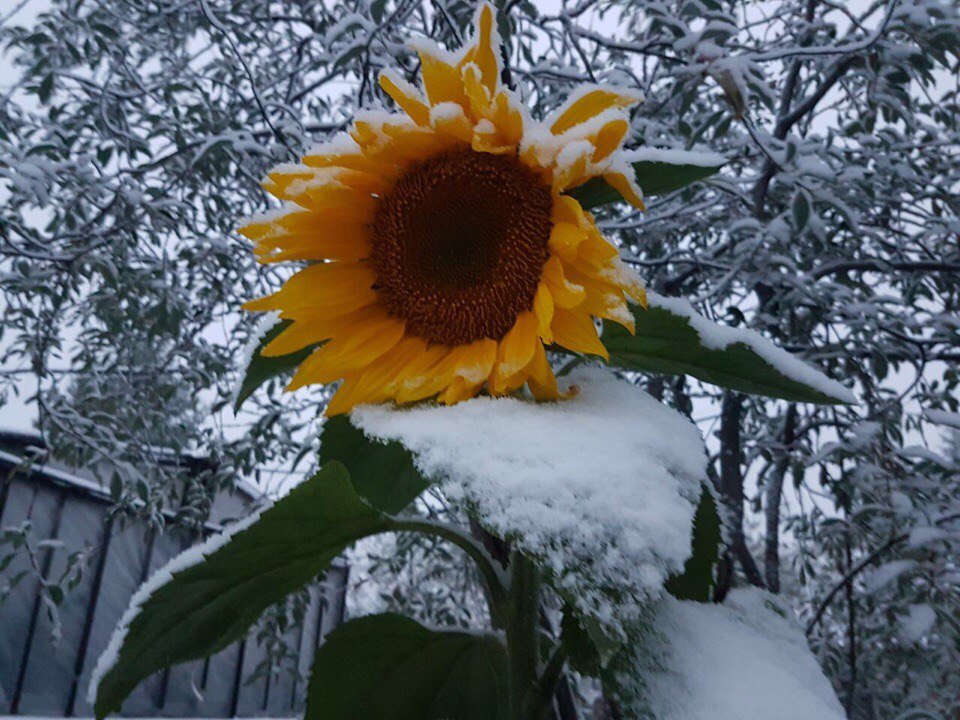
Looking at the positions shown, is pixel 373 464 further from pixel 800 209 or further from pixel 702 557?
pixel 800 209

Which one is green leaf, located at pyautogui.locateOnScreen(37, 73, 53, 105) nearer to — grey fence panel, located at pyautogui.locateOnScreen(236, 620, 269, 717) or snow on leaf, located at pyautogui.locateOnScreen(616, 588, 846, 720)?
snow on leaf, located at pyautogui.locateOnScreen(616, 588, 846, 720)

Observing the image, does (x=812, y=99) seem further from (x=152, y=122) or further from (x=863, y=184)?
(x=152, y=122)

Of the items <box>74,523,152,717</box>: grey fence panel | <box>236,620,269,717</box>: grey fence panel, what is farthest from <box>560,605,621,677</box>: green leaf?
<box>236,620,269,717</box>: grey fence panel

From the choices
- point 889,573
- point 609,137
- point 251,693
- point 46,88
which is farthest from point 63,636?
point 609,137

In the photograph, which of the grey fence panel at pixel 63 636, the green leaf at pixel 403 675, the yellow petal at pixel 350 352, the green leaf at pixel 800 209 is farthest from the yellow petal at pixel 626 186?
the grey fence panel at pixel 63 636

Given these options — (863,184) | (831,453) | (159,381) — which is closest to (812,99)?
(863,184)

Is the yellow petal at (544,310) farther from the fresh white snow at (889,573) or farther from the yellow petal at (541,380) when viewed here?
the fresh white snow at (889,573)
